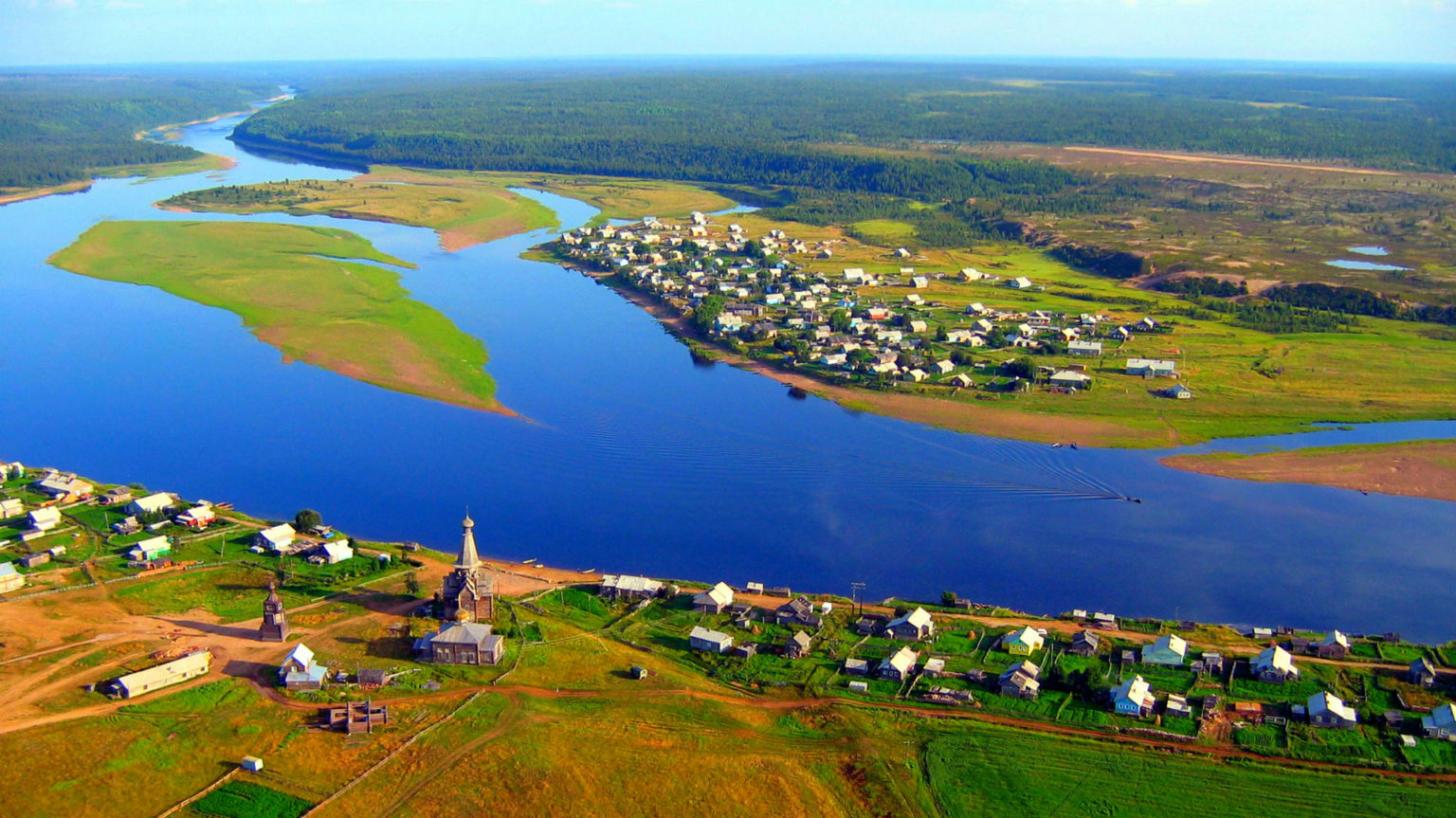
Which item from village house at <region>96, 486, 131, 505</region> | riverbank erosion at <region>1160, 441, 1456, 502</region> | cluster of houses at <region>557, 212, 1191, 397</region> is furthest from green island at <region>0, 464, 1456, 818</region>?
cluster of houses at <region>557, 212, 1191, 397</region>

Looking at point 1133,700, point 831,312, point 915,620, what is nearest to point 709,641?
point 915,620

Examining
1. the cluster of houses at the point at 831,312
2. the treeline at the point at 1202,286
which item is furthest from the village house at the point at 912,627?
the treeline at the point at 1202,286

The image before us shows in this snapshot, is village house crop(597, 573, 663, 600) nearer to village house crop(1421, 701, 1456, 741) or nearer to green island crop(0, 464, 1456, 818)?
green island crop(0, 464, 1456, 818)

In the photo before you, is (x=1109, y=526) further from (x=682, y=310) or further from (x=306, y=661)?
(x=682, y=310)

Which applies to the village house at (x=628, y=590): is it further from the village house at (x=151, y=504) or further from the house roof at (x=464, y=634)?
the village house at (x=151, y=504)

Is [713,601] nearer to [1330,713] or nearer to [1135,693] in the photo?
[1135,693]

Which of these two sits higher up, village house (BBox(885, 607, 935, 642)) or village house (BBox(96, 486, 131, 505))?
village house (BBox(885, 607, 935, 642))

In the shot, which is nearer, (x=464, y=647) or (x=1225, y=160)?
(x=464, y=647)
